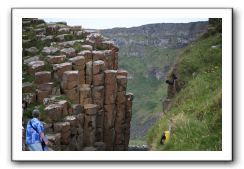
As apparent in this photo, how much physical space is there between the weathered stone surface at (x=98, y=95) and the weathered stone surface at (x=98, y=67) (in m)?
0.39

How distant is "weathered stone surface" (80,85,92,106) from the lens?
1421 centimetres

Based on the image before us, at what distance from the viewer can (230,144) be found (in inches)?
416

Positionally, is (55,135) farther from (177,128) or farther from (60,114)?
(177,128)

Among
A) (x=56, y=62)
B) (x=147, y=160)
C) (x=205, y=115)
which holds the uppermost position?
(x=56, y=62)

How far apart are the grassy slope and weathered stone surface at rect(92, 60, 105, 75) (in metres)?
2.54

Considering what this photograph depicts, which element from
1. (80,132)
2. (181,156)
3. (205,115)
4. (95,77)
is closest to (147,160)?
(181,156)

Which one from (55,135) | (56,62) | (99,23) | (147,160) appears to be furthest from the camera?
(56,62)

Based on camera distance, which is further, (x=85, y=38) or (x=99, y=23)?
(x=85, y=38)

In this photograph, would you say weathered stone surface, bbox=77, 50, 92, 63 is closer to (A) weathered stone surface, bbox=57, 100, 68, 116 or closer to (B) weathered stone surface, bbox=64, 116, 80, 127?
(B) weathered stone surface, bbox=64, 116, 80, 127

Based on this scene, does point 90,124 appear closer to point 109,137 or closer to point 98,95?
point 98,95

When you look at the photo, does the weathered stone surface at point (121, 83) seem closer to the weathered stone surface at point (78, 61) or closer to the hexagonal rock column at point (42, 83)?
the weathered stone surface at point (78, 61)

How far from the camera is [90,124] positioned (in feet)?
49.0

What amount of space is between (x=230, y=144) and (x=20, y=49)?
3.85 m

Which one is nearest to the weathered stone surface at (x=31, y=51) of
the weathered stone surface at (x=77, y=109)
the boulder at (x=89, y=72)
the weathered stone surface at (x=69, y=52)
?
the weathered stone surface at (x=77, y=109)
